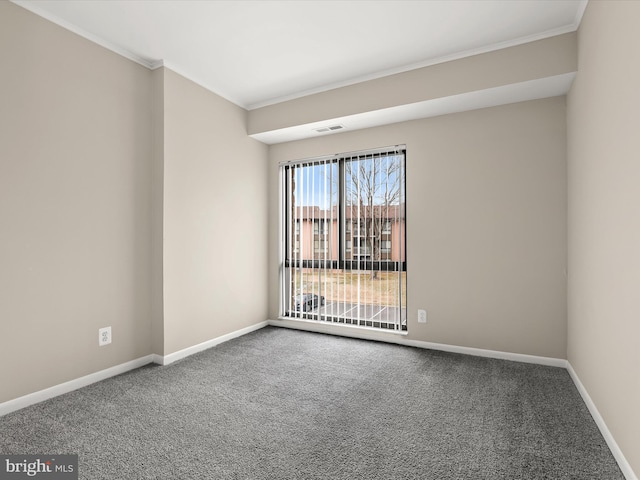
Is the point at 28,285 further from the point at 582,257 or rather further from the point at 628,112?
the point at 582,257

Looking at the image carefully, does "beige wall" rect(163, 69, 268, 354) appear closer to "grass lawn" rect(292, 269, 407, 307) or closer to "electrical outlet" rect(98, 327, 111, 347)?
"electrical outlet" rect(98, 327, 111, 347)

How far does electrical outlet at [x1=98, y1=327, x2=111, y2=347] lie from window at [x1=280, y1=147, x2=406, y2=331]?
2.01 meters

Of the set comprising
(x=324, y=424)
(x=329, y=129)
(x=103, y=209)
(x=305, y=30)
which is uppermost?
(x=305, y=30)

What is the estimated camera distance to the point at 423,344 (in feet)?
11.5

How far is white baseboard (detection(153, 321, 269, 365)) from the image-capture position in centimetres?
304

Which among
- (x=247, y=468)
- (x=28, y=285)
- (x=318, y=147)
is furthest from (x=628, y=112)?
(x=28, y=285)

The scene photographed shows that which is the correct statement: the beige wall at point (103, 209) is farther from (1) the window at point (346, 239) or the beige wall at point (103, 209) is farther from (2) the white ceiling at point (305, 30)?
(1) the window at point (346, 239)

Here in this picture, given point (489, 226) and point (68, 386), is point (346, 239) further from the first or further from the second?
point (68, 386)

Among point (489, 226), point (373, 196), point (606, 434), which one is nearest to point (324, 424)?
point (606, 434)

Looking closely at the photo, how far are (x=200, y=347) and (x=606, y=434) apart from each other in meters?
3.10

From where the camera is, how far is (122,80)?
9.45 ft

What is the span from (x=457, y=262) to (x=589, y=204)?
1.26 m

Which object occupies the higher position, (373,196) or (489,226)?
(373,196)

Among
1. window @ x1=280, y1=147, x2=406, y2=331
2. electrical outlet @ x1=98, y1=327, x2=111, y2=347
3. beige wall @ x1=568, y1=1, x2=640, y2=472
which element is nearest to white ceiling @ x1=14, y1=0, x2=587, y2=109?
beige wall @ x1=568, y1=1, x2=640, y2=472
